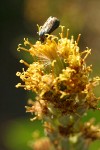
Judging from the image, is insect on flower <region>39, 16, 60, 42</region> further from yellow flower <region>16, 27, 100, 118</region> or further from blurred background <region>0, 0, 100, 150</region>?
blurred background <region>0, 0, 100, 150</region>

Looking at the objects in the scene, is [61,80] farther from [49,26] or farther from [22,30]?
[22,30]

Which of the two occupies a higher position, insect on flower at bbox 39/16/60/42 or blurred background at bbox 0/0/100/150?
blurred background at bbox 0/0/100/150

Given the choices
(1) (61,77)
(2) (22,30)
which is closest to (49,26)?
(1) (61,77)

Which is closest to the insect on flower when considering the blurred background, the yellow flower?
the yellow flower

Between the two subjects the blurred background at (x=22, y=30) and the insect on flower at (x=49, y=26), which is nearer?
the insect on flower at (x=49, y=26)

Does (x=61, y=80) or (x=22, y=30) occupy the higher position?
(x=22, y=30)

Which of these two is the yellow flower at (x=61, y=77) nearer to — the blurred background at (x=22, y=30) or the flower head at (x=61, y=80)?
the flower head at (x=61, y=80)

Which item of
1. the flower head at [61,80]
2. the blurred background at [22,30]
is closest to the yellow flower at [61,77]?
the flower head at [61,80]

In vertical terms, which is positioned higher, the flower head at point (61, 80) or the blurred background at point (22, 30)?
the blurred background at point (22, 30)

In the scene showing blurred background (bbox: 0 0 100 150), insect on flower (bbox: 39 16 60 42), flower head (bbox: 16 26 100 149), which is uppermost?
blurred background (bbox: 0 0 100 150)
